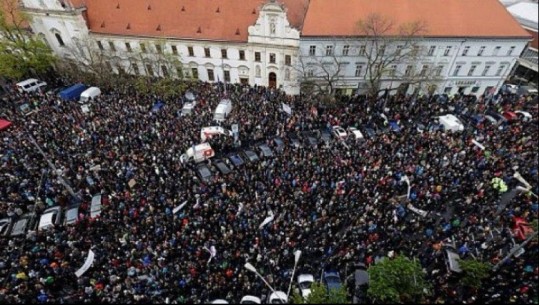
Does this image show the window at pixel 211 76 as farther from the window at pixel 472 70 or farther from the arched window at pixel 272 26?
the window at pixel 472 70

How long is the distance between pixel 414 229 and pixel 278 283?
10379mm

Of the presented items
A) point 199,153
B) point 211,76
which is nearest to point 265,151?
point 199,153

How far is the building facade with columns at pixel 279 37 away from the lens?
109 ft

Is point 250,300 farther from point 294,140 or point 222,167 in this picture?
point 294,140

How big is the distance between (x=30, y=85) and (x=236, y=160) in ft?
96.8

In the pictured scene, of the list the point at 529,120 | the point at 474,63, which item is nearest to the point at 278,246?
the point at 529,120

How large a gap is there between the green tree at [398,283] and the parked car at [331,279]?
4.14m

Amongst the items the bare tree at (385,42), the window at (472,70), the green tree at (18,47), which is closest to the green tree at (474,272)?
the bare tree at (385,42)

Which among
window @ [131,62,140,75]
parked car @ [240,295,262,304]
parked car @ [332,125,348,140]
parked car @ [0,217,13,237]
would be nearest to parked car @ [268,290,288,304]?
parked car @ [240,295,262,304]

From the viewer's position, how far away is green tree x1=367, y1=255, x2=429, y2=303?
1413cm

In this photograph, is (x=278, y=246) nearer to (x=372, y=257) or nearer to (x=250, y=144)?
(x=372, y=257)

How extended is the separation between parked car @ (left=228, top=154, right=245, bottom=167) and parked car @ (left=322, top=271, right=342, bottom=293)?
1168cm

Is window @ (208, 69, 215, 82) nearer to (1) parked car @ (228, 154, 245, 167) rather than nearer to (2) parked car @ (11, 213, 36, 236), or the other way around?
(1) parked car @ (228, 154, 245, 167)

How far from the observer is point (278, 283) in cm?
1903
